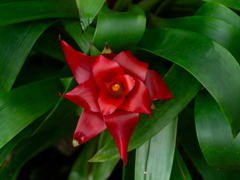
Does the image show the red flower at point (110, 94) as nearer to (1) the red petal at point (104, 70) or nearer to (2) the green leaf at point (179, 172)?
(1) the red petal at point (104, 70)

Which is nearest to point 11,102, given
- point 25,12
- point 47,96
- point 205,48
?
point 47,96

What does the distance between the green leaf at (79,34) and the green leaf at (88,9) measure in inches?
6.1

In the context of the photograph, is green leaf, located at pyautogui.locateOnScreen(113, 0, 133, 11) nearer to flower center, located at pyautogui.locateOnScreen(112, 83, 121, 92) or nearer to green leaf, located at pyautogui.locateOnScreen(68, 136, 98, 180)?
flower center, located at pyautogui.locateOnScreen(112, 83, 121, 92)

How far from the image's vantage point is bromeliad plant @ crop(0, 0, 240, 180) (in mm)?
511

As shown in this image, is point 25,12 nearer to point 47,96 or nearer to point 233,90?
point 47,96

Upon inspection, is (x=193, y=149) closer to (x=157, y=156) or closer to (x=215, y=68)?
(x=157, y=156)

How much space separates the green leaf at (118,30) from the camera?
0.57 m

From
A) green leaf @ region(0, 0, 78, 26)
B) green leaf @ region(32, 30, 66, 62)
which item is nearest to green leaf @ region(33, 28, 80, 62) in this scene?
green leaf @ region(32, 30, 66, 62)

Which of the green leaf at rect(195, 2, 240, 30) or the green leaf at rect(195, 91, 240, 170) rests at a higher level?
the green leaf at rect(195, 2, 240, 30)

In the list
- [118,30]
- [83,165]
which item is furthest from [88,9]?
[83,165]

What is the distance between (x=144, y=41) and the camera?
703 millimetres

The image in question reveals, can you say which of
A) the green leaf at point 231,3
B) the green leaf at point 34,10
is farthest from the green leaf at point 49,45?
the green leaf at point 231,3

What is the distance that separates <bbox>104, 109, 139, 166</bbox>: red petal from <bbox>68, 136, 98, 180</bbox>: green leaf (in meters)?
0.68

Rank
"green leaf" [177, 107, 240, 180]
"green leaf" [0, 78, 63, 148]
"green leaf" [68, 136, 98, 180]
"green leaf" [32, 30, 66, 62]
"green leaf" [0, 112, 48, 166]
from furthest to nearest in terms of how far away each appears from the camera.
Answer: "green leaf" [68, 136, 98, 180]
"green leaf" [32, 30, 66, 62]
"green leaf" [177, 107, 240, 180]
"green leaf" [0, 112, 48, 166]
"green leaf" [0, 78, 63, 148]
